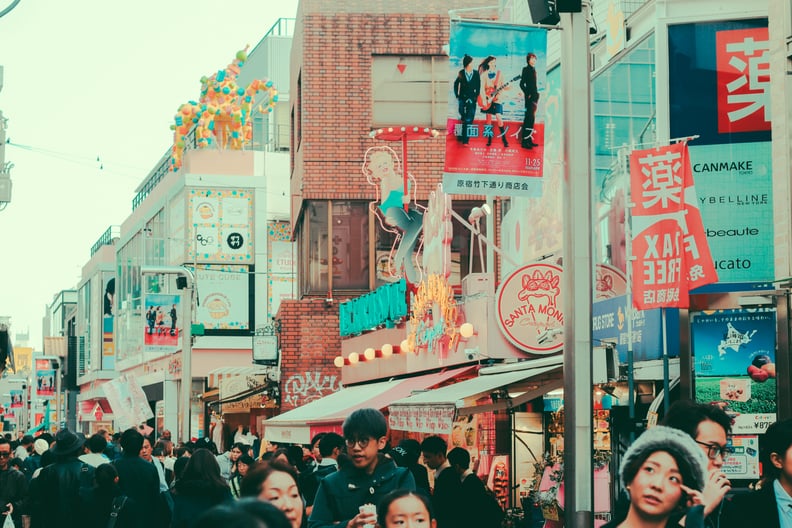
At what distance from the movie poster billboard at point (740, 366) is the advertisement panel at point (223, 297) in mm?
32699

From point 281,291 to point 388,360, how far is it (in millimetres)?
19876

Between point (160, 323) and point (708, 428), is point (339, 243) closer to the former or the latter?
point (160, 323)

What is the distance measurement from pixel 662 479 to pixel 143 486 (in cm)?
734

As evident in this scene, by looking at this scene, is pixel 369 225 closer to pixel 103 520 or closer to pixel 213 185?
pixel 213 185

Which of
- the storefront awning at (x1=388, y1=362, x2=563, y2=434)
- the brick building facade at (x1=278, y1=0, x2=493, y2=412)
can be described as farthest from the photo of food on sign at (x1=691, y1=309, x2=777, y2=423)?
the brick building facade at (x1=278, y1=0, x2=493, y2=412)

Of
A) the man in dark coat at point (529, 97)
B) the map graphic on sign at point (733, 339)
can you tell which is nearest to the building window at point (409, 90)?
the map graphic on sign at point (733, 339)

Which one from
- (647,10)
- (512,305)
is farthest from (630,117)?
(512,305)

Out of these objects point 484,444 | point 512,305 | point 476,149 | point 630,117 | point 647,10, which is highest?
point 647,10

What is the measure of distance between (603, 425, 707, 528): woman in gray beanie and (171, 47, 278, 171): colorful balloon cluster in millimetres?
43729

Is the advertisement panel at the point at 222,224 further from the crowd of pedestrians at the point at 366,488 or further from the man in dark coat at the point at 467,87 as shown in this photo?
the man in dark coat at the point at 467,87

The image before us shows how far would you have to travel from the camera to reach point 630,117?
1914cm

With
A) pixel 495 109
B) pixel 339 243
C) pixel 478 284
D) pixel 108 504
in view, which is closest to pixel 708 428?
pixel 495 109

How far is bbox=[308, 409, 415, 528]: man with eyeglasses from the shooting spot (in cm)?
705

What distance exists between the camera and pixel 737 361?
15.0 m
